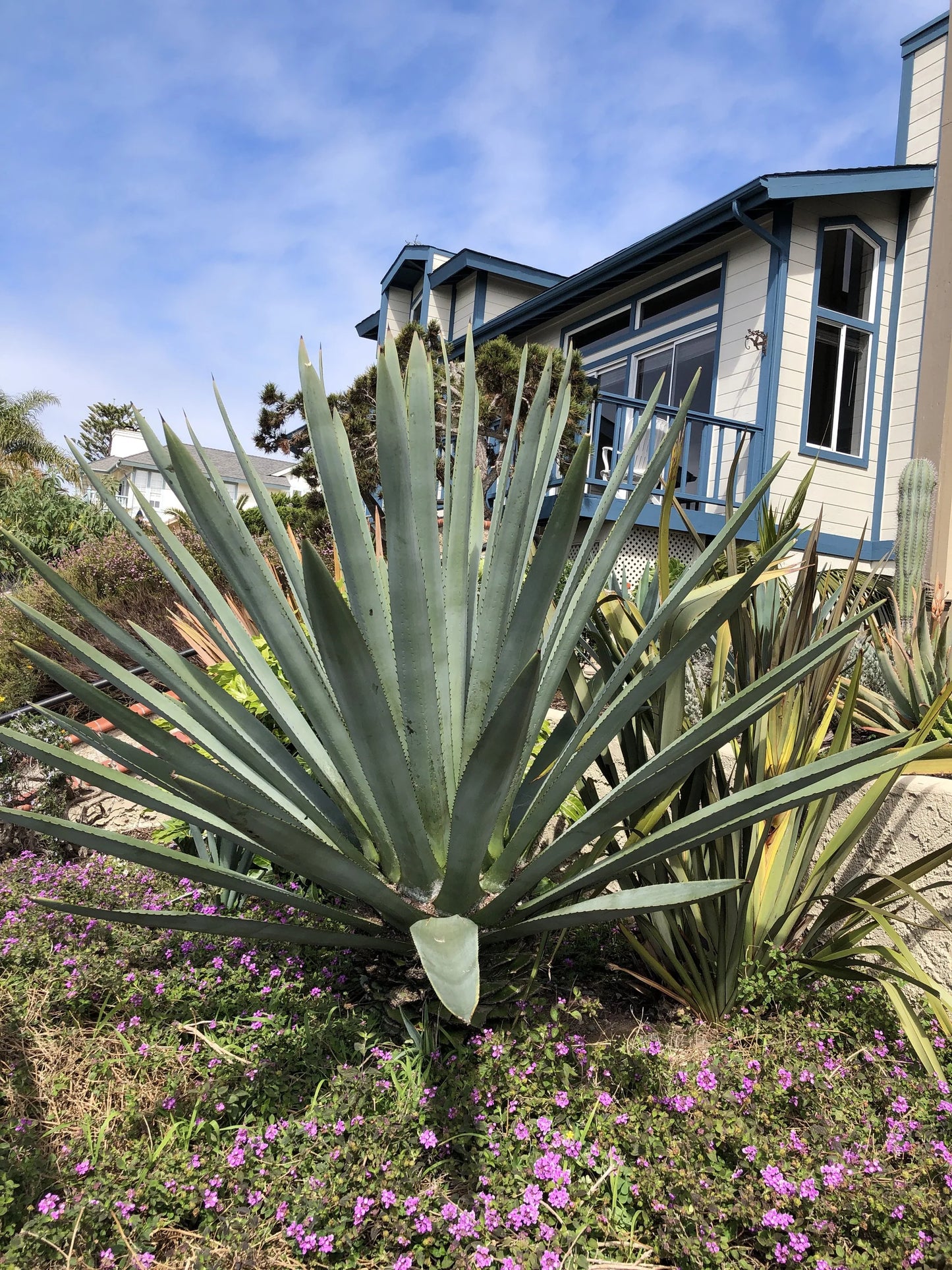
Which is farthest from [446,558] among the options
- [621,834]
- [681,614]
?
[621,834]

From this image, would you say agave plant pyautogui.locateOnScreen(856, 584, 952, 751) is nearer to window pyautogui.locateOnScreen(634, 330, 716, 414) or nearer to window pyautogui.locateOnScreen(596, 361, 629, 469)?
window pyautogui.locateOnScreen(634, 330, 716, 414)

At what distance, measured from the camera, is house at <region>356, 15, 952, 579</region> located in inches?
357

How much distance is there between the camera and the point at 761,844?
2.21 meters

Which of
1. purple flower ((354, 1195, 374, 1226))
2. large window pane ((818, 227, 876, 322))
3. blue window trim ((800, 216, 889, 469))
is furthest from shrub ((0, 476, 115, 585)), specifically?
purple flower ((354, 1195, 374, 1226))

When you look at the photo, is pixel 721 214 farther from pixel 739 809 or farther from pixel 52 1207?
pixel 52 1207

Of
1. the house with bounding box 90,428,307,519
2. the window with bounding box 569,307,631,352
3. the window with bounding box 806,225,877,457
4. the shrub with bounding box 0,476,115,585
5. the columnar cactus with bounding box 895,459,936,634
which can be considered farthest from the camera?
the house with bounding box 90,428,307,519

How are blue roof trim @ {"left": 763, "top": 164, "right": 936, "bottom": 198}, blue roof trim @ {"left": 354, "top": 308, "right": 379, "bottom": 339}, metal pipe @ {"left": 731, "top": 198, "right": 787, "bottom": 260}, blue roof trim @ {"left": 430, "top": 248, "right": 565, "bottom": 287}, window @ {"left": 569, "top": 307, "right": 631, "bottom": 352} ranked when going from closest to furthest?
blue roof trim @ {"left": 763, "top": 164, "right": 936, "bottom": 198} → metal pipe @ {"left": 731, "top": 198, "right": 787, "bottom": 260} → window @ {"left": 569, "top": 307, "right": 631, "bottom": 352} → blue roof trim @ {"left": 430, "top": 248, "right": 565, "bottom": 287} → blue roof trim @ {"left": 354, "top": 308, "right": 379, "bottom": 339}

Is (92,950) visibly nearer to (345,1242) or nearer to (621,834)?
(345,1242)

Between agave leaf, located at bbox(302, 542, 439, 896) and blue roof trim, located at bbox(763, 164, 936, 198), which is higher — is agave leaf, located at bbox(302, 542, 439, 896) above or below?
below

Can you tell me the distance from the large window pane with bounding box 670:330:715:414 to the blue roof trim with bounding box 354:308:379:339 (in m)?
8.41

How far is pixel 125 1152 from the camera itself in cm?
189

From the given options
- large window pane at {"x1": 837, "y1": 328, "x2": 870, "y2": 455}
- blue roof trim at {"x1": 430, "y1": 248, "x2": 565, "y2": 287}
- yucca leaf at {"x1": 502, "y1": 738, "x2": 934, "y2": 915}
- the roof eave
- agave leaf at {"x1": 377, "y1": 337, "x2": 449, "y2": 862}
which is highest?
blue roof trim at {"x1": 430, "y1": 248, "x2": 565, "y2": 287}

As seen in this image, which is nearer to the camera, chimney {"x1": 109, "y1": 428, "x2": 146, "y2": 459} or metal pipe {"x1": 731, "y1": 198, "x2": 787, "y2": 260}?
metal pipe {"x1": 731, "y1": 198, "x2": 787, "y2": 260}

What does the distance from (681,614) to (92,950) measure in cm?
208
